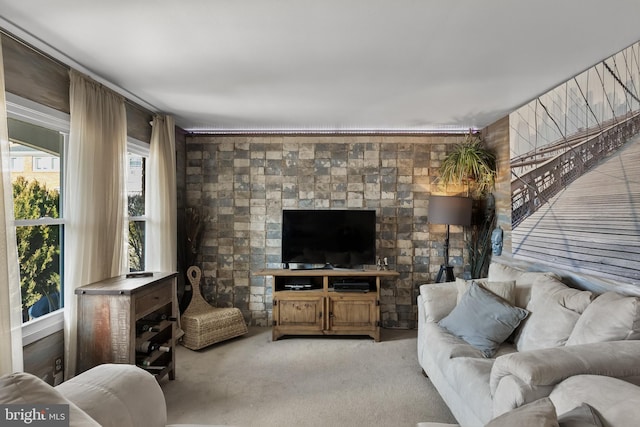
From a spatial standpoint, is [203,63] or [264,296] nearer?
[203,63]

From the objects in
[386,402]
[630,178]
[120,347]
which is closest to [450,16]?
[630,178]

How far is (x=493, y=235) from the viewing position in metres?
3.79

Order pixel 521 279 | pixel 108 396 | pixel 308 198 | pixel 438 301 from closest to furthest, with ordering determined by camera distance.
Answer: pixel 108 396 < pixel 521 279 < pixel 438 301 < pixel 308 198

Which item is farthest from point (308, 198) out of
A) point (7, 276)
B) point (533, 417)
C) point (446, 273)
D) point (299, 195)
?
point (533, 417)

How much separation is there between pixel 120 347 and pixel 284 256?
2.06 meters

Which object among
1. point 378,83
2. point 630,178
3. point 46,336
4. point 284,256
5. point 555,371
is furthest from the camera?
point 284,256

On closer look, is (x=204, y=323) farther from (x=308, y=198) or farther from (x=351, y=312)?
(x=308, y=198)

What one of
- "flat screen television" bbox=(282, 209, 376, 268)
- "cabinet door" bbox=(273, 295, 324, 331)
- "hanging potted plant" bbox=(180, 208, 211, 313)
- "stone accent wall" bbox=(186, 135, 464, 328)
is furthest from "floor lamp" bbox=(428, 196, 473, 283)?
"hanging potted plant" bbox=(180, 208, 211, 313)

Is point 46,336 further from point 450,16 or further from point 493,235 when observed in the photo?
point 493,235

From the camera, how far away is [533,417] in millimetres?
1005

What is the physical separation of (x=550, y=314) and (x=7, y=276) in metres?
3.15

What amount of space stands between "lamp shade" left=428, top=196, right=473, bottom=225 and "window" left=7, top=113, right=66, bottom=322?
343 centimetres

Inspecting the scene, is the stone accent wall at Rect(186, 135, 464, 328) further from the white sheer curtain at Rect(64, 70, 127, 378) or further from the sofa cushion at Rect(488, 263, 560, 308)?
the white sheer curtain at Rect(64, 70, 127, 378)

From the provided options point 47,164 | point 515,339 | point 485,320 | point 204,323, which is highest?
point 47,164
